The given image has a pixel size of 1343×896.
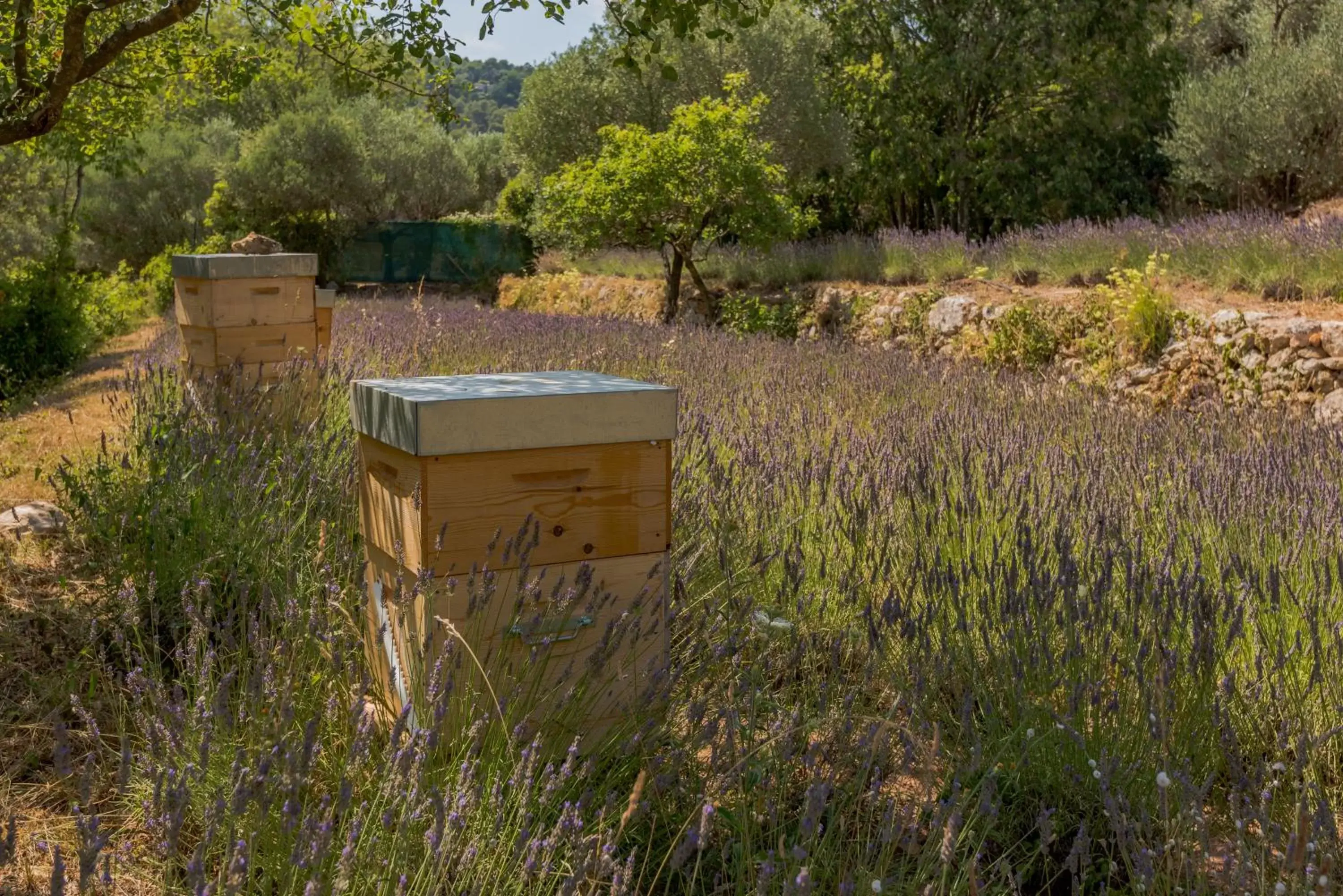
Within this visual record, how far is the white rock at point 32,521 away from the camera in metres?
4.46

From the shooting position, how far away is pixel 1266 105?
1453cm

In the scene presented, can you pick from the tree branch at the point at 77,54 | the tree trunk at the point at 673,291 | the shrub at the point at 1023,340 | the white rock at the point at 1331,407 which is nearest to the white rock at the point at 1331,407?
the white rock at the point at 1331,407

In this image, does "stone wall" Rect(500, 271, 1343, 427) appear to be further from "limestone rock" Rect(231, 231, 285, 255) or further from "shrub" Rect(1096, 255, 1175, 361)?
"limestone rock" Rect(231, 231, 285, 255)

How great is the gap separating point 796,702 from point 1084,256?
951 cm

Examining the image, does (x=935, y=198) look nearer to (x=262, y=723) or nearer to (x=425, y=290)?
(x=425, y=290)

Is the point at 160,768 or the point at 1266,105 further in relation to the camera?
the point at 1266,105

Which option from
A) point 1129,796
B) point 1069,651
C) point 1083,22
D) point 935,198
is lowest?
point 1129,796

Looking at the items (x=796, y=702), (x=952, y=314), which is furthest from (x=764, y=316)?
(x=796, y=702)

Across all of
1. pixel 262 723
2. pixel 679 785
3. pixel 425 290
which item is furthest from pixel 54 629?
pixel 425 290

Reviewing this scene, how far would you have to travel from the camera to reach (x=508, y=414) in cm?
245

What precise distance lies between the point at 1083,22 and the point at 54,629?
611 inches

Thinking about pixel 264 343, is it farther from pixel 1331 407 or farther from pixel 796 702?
pixel 1331 407

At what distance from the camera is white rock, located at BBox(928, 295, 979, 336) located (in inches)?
428

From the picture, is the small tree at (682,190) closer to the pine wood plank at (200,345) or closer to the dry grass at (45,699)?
the pine wood plank at (200,345)
